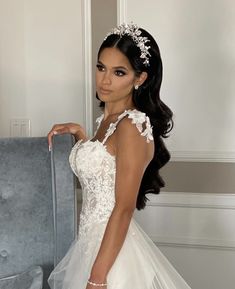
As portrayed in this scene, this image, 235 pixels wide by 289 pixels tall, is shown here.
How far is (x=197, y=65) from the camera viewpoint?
2178mm

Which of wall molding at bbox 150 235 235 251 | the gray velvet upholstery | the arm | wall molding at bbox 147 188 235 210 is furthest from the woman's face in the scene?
wall molding at bbox 150 235 235 251

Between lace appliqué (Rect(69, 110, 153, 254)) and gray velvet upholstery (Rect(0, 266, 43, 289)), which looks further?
gray velvet upholstery (Rect(0, 266, 43, 289))

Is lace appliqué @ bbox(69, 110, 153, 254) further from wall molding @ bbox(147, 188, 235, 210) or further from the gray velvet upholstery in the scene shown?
wall molding @ bbox(147, 188, 235, 210)

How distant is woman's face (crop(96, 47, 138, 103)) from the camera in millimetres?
1441

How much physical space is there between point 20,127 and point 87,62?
1.69ft

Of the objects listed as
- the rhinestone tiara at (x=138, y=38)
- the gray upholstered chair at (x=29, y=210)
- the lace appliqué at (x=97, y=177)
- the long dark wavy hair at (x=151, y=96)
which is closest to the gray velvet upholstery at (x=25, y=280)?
the gray upholstered chair at (x=29, y=210)

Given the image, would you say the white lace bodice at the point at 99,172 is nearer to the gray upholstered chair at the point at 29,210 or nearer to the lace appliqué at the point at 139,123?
the lace appliqué at the point at 139,123

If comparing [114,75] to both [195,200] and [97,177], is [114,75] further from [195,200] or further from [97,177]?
[195,200]

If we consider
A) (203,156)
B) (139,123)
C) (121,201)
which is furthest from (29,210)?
(203,156)

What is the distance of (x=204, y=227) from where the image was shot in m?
2.27

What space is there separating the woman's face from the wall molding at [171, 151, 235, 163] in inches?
32.7

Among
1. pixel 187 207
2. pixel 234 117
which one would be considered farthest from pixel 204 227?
pixel 234 117

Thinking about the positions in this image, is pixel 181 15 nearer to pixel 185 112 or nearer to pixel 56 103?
pixel 185 112

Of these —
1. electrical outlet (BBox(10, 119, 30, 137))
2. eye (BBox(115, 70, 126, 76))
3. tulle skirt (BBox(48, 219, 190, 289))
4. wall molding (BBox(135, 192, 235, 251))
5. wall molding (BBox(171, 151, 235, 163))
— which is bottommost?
wall molding (BBox(135, 192, 235, 251))
